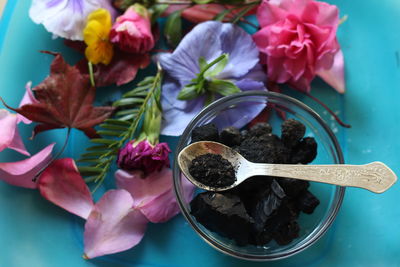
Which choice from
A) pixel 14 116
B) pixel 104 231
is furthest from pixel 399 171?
pixel 14 116

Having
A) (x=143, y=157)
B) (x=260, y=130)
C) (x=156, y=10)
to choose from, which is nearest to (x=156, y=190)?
(x=143, y=157)

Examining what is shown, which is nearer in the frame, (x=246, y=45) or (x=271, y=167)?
(x=271, y=167)

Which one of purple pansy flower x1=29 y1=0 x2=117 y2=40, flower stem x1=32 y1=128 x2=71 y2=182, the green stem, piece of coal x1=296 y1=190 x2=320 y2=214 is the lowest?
piece of coal x1=296 y1=190 x2=320 y2=214

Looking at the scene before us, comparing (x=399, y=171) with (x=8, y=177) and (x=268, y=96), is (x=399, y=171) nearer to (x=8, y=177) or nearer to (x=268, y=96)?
(x=268, y=96)

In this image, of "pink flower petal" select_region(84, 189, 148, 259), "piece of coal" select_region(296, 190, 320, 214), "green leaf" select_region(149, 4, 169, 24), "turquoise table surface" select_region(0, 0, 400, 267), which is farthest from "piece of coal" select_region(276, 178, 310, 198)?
"green leaf" select_region(149, 4, 169, 24)

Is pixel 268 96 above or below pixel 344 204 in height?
above

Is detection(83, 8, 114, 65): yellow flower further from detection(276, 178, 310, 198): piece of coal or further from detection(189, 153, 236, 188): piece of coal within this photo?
detection(276, 178, 310, 198): piece of coal
